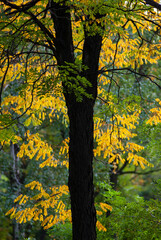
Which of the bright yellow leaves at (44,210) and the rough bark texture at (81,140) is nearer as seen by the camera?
the rough bark texture at (81,140)

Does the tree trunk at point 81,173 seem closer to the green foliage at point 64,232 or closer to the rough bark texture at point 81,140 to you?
the rough bark texture at point 81,140

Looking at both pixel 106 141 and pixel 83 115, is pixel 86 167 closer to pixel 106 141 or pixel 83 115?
pixel 83 115

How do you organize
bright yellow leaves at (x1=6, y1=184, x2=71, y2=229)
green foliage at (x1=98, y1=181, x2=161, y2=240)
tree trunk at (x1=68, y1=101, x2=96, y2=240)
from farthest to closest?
bright yellow leaves at (x1=6, y1=184, x2=71, y2=229), green foliage at (x1=98, y1=181, x2=161, y2=240), tree trunk at (x1=68, y1=101, x2=96, y2=240)

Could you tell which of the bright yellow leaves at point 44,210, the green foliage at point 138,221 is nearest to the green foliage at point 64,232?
the bright yellow leaves at point 44,210

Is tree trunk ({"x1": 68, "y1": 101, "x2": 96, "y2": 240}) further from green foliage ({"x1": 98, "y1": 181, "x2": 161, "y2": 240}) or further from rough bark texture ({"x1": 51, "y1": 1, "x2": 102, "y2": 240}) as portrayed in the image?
green foliage ({"x1": 98, "y1": 181, "x2": 161, "y2": 240})

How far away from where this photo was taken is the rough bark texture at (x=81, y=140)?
12.2 feet

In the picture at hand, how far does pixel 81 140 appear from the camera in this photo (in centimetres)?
379

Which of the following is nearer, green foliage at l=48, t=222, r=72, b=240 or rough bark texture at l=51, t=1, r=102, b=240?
rough bark texture at l=51, t=1, r=102, b=240

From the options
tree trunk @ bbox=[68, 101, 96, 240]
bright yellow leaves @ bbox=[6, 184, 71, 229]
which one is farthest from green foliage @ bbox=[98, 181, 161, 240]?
bright yellow leaves @ bbox=[6, 184, 71, 229]

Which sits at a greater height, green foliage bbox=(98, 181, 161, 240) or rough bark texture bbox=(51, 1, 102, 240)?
rough bark texture bbox=(51, 1, 102, 240)

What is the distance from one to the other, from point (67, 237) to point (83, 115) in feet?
7.55

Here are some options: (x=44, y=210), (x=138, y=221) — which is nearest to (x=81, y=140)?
(x=138, y=221)

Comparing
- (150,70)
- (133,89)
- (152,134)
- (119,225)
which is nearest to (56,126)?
(133,89)

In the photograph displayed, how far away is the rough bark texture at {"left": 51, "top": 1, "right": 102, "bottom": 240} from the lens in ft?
12.2
